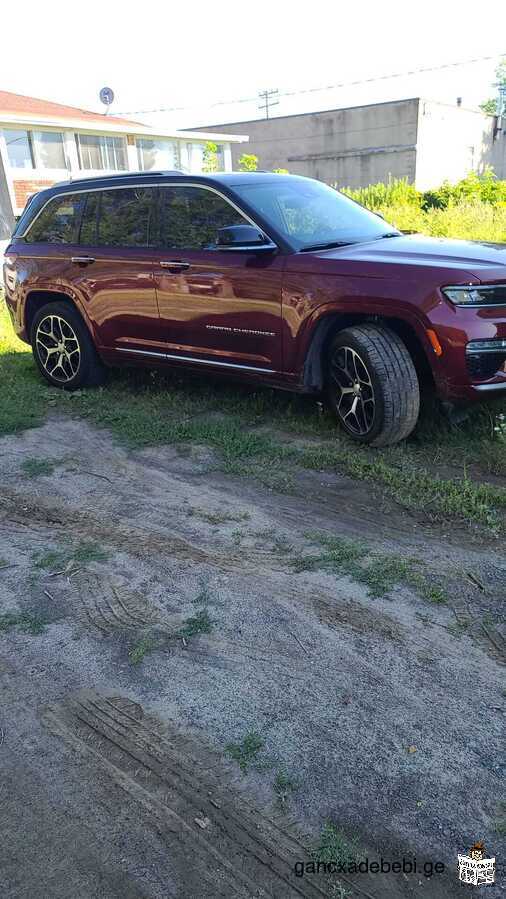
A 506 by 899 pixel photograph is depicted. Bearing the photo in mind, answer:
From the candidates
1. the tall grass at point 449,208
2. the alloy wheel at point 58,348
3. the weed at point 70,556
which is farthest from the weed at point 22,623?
the tall grass at point 449,208

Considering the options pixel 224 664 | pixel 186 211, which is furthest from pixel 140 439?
pixel 224 664

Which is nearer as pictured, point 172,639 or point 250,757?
point 250,757

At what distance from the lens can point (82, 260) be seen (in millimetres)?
6113

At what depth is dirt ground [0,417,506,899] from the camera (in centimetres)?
202

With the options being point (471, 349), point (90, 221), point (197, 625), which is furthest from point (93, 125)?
point (197, 625)

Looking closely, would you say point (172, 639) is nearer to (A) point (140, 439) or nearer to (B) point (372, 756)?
(B) point (372, 756)

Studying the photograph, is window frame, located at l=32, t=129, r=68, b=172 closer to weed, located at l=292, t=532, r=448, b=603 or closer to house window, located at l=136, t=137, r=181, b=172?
house window, located at l=136, t=137, r=181, b=172

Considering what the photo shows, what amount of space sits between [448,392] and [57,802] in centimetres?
319

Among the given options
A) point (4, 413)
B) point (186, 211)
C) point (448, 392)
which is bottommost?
point (4, 413)

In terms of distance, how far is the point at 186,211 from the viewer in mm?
5523

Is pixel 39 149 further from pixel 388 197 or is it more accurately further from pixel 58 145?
pixel 388 197

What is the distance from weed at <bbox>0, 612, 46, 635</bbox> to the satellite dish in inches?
1429

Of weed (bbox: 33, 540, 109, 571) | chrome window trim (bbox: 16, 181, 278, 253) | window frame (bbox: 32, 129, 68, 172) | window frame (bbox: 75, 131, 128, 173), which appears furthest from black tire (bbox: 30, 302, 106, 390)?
window frame (bbox: 75, 131, 128, 173)

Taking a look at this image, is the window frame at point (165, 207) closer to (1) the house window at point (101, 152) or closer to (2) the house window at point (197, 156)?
(1) the house window at point (101, 152)
